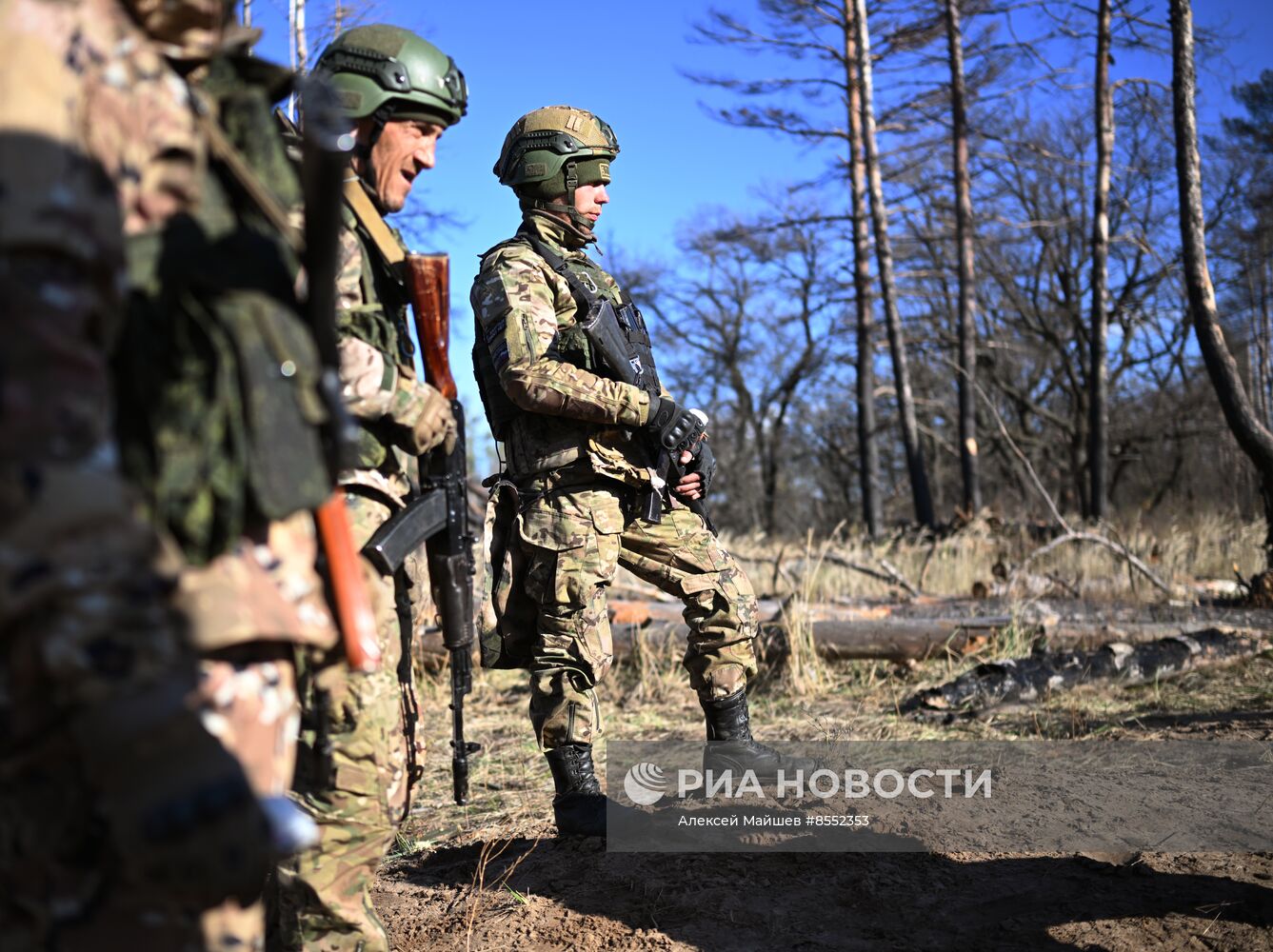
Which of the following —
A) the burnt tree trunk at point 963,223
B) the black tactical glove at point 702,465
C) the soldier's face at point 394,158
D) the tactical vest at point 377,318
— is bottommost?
the black tactical glove at point 702,465

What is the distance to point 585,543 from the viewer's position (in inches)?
150

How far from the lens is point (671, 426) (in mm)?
4000

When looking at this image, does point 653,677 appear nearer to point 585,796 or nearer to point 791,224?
point 585,796

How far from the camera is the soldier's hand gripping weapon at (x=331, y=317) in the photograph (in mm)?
1470

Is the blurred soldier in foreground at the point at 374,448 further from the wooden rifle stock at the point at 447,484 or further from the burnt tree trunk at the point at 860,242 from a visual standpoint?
the burnt tree trunk at the point at 860,242

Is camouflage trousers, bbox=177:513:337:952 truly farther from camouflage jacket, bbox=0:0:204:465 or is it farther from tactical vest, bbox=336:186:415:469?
tactical vest, bbox=336:186:415:469

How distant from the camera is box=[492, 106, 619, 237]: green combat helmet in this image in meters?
3.98

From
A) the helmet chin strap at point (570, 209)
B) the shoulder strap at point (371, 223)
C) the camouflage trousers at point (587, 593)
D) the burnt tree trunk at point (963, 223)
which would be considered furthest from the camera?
the burnt tree trunk at point (963, 223)

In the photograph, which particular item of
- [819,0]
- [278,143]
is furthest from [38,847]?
[819,0]

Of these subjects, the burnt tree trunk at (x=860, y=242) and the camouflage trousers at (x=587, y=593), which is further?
the burnt tree trunk at (x=860, y=242)

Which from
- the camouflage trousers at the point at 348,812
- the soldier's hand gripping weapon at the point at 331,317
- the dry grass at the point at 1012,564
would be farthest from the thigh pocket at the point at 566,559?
the dry grass at the point at 1012,564

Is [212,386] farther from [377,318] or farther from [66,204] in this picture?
[377,318]

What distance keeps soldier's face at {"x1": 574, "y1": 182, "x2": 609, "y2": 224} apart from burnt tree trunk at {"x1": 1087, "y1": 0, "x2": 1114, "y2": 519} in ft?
40.3

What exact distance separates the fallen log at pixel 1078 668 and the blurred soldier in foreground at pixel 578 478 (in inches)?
81.4
